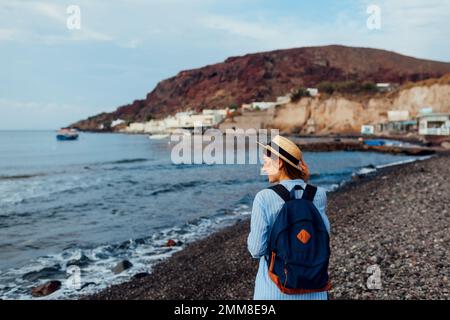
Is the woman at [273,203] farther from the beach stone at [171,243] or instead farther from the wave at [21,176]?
the wave at [21,176]

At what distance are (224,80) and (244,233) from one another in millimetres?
172423

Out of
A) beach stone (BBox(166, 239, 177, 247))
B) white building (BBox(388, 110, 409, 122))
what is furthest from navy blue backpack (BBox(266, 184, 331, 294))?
white building (BBox(388, 110, 409, 122))

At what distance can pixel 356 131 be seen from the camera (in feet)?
276

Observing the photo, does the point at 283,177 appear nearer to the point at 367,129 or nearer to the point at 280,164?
the point at 280,164

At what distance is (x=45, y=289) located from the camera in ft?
30.1

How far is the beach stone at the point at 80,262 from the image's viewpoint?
1120cm

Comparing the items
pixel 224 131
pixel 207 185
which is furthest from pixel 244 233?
pixel 224 131

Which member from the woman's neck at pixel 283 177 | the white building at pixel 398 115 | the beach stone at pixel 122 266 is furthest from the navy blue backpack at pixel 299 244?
the white building at pixel 398 115

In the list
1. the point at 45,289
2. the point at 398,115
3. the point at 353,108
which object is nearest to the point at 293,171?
the point at 45,289

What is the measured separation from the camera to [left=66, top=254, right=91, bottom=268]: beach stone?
11.2 meters

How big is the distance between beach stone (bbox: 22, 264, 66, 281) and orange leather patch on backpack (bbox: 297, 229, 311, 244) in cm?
915

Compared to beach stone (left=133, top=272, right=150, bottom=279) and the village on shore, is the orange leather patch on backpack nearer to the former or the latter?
beach stone (left=133, top=272, right=150, bottom=279)
